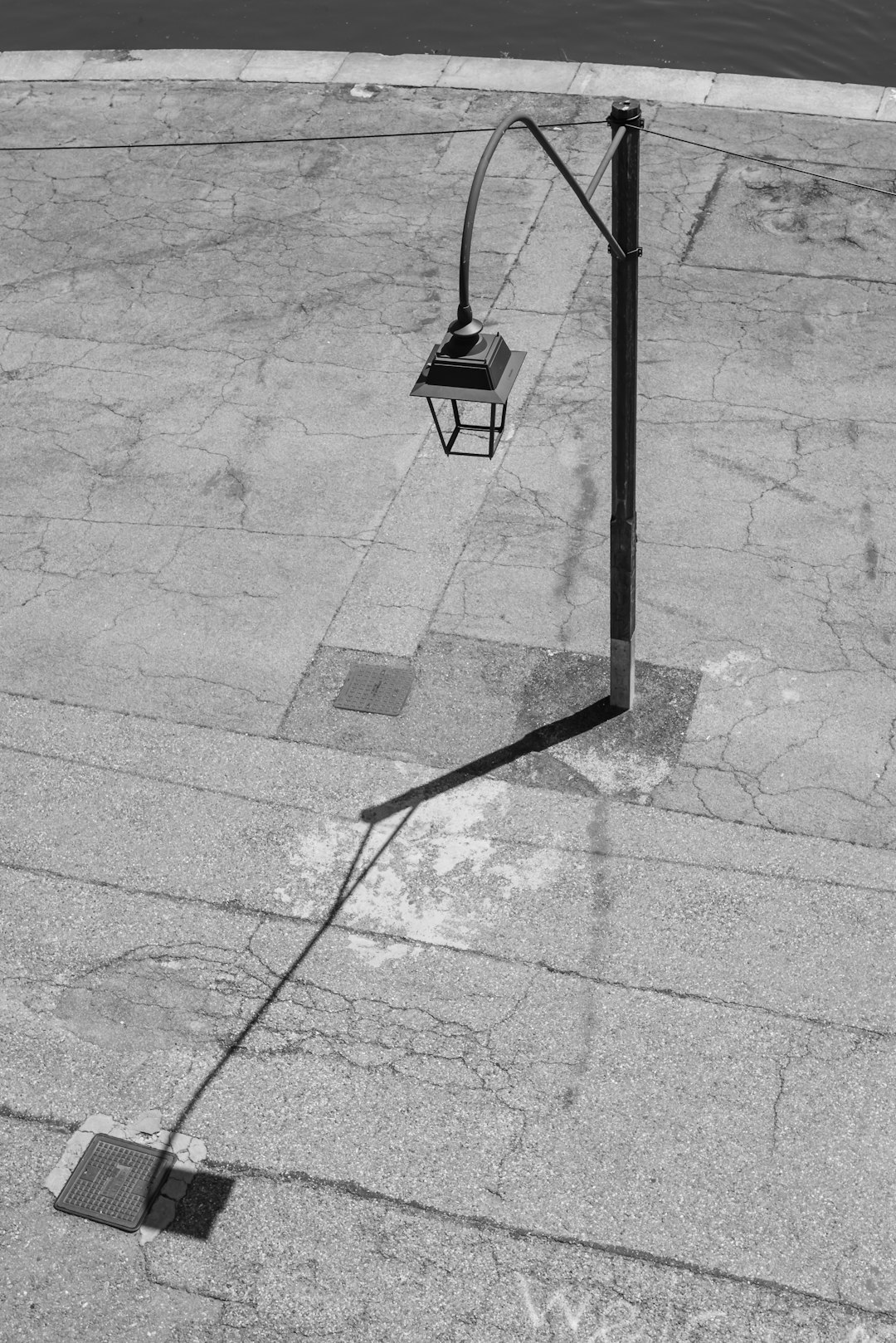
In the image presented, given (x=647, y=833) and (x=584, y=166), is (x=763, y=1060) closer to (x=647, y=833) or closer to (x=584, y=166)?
(x=647, y=833)

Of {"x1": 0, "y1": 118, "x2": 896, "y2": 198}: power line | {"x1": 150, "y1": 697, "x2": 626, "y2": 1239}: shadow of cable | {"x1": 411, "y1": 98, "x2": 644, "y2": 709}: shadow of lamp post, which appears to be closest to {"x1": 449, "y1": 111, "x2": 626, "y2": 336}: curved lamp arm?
{"x1": 411, "y1": 98, "x2": 644, "y2": 709}: shadow of lamp post

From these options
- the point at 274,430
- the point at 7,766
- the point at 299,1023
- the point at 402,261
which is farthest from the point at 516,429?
the point at 299,1023

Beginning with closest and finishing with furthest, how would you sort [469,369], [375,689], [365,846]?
[469,369]
[365,846]
[375,689]

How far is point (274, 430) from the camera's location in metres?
11.3

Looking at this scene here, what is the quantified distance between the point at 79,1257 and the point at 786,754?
496cm

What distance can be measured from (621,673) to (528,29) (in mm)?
12271

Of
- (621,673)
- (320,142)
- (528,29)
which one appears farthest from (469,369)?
(528,29)

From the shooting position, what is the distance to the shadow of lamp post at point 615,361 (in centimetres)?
582

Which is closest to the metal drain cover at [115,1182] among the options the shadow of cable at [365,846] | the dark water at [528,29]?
the shadow of cable at [365,846]

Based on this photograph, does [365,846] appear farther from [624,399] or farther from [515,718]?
[624,399]

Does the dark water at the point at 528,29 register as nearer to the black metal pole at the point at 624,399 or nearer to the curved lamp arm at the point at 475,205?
the black metal pole at the point at 624,399

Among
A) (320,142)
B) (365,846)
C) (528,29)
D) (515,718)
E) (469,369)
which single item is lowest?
(365,846)

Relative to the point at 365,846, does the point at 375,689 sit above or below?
above

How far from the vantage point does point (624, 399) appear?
7.43 m
